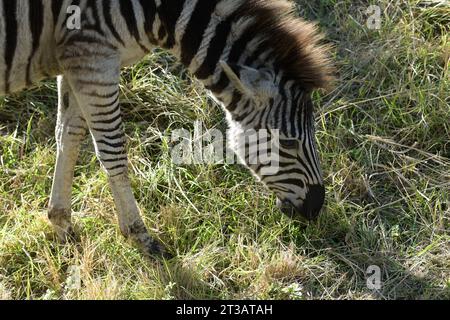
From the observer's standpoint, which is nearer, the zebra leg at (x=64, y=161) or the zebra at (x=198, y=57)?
the zebra at (x=198, y=57)

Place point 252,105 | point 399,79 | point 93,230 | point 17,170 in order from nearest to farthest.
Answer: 1. point 252,105
2. point 93,230
3. point 17,170
4. point 399,79

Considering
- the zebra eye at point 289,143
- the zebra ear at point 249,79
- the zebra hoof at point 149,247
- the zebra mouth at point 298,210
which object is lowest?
the zebra hoof at point 149,247

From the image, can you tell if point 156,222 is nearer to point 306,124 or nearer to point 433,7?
point 306,124

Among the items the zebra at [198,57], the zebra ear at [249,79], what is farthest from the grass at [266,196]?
the zebra ear at [249,79]

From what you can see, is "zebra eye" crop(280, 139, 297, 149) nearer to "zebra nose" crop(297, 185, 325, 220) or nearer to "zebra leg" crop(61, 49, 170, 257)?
"zebra nose" crop(297, 185, 325, 220)

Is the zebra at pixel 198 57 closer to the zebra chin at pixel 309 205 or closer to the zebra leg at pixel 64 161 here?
Result: the zebra chin at pixel 309 205

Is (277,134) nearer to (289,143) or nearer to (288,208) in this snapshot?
(289,143)

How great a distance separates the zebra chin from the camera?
602cm

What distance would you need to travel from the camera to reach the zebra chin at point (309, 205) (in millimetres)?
6016

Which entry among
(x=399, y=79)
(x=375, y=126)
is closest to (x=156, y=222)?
(x=375, y=126)

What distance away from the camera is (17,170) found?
696 centimetres

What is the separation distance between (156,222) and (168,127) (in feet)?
3.81

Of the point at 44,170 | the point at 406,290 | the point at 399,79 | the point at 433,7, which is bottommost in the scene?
the point at 406,290

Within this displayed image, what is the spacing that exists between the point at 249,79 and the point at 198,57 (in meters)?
0.45
